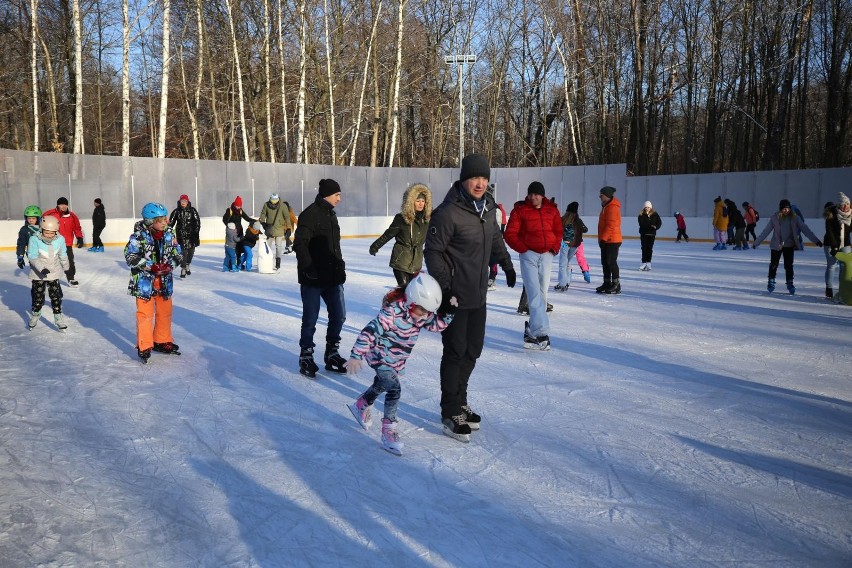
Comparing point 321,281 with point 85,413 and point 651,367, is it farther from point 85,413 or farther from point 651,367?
point 651,367

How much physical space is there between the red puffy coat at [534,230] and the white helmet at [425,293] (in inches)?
134

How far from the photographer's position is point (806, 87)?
112 feet

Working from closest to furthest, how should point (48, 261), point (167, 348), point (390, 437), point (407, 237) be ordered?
1. point (390, 437)
2. point (167, 348)
3. point (407, 237)
4. point (48, 261)

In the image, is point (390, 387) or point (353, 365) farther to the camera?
point (390, 387)

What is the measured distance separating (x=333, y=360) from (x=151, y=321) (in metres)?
1.76

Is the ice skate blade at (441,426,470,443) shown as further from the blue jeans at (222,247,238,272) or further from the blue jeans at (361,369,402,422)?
the blue jeans at (222,247,238,272)

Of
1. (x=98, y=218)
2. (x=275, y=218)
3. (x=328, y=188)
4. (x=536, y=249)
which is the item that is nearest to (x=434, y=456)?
(x=328, y=188)

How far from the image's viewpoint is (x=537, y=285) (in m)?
7.48

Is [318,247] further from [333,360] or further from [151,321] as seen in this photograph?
[151,321]

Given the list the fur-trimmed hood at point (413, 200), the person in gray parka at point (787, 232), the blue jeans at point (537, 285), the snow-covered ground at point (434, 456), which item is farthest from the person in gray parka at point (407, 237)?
the person in gray parka at point (787, 232)

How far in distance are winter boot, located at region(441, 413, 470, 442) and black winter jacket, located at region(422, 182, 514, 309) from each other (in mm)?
683

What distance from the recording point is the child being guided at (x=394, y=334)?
4090 millimetres

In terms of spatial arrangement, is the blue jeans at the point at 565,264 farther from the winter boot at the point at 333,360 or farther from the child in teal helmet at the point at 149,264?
the child in teal helmet at the point at 149,264

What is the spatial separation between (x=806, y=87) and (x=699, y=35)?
211 inches
